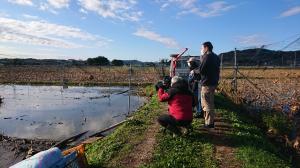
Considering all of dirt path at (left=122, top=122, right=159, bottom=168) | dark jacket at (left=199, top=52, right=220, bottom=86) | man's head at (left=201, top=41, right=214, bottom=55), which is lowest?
dirt path at (left=122, top=122, right=159, bottom=168)

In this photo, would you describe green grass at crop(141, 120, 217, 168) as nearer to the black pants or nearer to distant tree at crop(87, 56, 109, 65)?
the black pants

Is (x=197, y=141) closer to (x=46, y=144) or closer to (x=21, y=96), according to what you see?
(x=46, y=144)

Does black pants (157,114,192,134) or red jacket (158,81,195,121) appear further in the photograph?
black pants (157,114,192,134)

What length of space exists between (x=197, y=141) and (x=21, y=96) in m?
19.3

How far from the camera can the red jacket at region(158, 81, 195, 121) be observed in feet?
30.1

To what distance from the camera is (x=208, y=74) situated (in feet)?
32.2

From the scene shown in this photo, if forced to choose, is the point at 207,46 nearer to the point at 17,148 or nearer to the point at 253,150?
the point at 253,150

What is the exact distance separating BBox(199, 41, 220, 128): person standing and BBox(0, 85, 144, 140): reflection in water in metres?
5.64

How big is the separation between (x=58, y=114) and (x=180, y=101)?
10319 mm

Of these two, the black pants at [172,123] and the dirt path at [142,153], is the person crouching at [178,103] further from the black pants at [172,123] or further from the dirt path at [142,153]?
the dirt path at [142,153]

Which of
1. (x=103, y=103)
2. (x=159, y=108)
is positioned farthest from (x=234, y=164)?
(x=103, y=103)

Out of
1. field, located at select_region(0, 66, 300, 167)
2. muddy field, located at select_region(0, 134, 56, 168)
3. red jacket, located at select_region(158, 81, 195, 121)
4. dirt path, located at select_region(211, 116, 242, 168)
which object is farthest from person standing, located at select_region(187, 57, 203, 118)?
muddy field, located at select_region(0, 134, 56, 168)

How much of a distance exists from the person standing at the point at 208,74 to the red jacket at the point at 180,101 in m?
0.78

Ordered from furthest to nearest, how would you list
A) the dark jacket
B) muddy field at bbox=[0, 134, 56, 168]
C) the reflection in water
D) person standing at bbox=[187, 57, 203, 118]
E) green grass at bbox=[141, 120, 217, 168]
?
the reflection in water < person standing at bbox=[187, 57, 203, 118] < muddy field at bbox=[0, 134, 56, 168] < the dark jacket < green grass at bbox=[141, 120, 217, 168]
